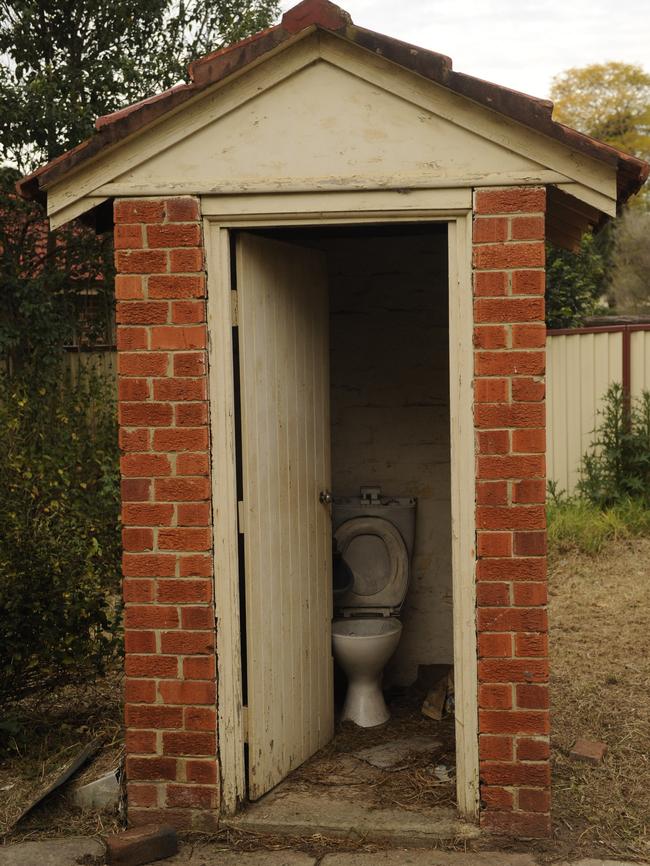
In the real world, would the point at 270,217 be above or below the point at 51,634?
above

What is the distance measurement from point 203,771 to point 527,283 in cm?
233

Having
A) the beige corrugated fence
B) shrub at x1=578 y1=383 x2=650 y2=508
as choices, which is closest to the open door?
shrub at x1=578 y1=383 x2=650 y2=508

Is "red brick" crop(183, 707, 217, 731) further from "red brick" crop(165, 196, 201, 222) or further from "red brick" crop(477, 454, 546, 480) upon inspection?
"red brick" crop(165, 196, 201, 222)

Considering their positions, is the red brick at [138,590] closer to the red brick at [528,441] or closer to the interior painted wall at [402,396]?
the red brick at [528,441]

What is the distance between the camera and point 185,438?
401 cm

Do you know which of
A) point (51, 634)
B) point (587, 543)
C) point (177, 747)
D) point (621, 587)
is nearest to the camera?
point (177, 747)

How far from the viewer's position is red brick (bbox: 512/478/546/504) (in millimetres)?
3863

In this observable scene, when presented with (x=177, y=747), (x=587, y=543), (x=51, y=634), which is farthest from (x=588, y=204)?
(x=587, y=543)

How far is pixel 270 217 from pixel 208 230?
254 mm

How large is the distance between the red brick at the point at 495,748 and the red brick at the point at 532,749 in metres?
0.04

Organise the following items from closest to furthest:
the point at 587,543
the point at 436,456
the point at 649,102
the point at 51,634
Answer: the point at 51,634 < the point at 436,456 < the point at 587,543 < the point at 649,102

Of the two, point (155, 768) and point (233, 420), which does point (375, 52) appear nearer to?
point (233, 420)

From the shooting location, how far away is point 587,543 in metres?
8.91

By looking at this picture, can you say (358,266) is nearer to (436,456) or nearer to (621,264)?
(436,456)
